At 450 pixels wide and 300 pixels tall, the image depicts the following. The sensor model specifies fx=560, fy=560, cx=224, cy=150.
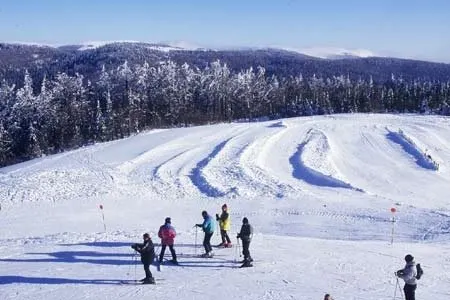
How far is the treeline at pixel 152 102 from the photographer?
79125mm

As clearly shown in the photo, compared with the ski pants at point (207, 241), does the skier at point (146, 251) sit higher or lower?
higher

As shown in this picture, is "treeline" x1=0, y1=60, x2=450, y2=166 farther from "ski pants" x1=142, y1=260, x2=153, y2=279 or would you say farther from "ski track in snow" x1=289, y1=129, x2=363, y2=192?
"ski pants" x1=142, y1=260, x2=153, y2=279

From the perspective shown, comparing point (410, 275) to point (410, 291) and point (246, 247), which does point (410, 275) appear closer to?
point (410, 291)

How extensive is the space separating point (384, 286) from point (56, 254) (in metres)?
12.1

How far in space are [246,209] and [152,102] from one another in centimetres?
6674

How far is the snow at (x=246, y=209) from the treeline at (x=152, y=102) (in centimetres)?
2439

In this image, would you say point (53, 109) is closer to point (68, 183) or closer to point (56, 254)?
point (68, 183)

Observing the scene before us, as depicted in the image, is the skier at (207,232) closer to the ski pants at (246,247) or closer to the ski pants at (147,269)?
the ski pants at (246,247)

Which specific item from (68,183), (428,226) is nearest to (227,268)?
(428,226)

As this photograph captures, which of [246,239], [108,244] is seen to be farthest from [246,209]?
[246,239]

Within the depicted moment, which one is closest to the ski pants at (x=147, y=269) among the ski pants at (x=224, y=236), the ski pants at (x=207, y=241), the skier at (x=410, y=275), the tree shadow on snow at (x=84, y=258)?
the tree shadow on snow at (x=84, y=258)

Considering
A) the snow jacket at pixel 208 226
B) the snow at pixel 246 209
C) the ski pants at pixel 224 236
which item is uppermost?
the snow jacket at pixel 208 226

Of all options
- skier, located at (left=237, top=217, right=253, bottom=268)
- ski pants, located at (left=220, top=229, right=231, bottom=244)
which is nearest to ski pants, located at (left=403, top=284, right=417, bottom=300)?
skier, located at (left=237, top=217, right=253, bottom=268)

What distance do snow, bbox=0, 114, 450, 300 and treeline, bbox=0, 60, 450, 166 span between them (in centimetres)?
2439
